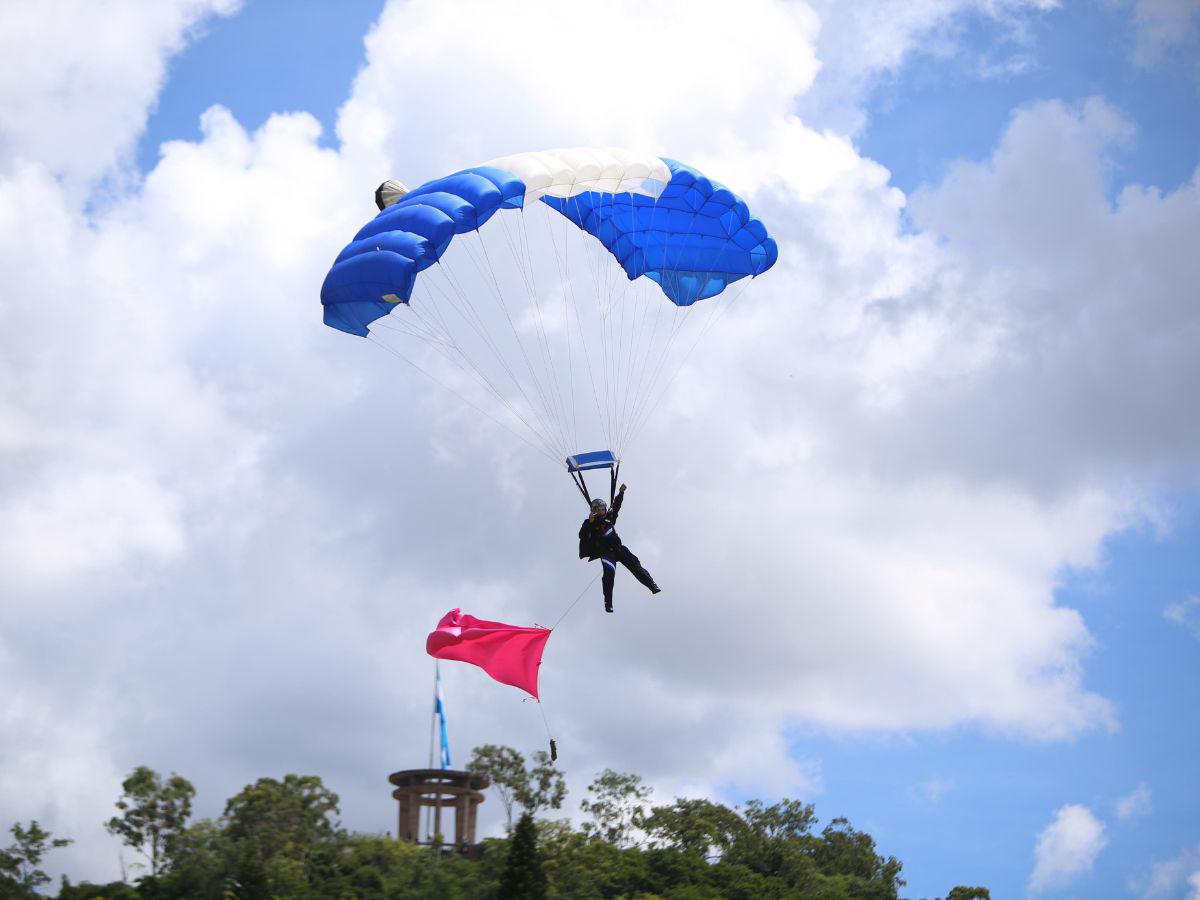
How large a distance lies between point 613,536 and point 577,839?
32.0m

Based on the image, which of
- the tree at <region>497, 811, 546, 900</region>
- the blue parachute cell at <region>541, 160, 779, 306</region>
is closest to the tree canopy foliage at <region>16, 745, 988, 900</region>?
the tree at <region>497, 811, 546, 900</region>

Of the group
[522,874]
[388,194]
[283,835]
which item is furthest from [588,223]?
[283,835]

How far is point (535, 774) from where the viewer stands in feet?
219

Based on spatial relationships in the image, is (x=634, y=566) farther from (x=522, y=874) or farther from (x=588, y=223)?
(x=522, y=874)

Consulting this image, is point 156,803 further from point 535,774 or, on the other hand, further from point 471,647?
point 471,647

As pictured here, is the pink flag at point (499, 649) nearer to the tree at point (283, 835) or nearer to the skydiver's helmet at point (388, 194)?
the skydiver's helmet at point (388, 194)

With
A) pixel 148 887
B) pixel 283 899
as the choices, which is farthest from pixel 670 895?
pixel 148 887

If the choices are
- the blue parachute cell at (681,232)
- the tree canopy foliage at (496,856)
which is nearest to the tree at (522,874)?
the tree canopy foliage at (496,856)

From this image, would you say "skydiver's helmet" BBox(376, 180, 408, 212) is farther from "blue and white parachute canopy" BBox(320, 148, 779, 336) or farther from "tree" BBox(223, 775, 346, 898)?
"tree" BBox(223, 775, 346, 898)

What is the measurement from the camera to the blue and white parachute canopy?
29.1 meters

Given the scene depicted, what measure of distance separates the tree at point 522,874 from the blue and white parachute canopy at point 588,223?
21474 millimetres

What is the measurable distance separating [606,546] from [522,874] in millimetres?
23354

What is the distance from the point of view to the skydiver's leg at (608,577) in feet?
93.1

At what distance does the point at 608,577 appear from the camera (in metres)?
28.4
